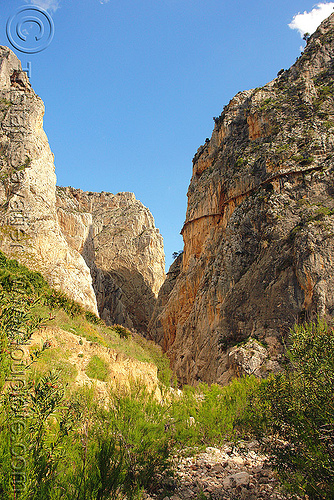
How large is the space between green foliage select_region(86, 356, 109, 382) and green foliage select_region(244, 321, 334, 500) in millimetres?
5991

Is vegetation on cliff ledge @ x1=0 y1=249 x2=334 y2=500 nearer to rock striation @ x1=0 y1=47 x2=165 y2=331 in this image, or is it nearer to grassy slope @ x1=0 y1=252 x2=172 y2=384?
grassy slope @ x1=0 y1=252 x2=172 y2=384

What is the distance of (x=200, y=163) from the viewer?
39375 millimetres

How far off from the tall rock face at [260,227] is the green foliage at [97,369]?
10861 millimetres

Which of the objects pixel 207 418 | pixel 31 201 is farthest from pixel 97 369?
pixel 31 201

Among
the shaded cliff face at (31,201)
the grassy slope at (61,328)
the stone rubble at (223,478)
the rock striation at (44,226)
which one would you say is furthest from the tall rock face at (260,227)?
the stone rubble at (223,478)

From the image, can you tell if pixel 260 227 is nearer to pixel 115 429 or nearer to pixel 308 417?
pixel 308 417

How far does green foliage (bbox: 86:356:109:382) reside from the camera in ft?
34.7

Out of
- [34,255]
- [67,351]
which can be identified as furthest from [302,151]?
[67,351]

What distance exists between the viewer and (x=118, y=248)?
60.3 meters

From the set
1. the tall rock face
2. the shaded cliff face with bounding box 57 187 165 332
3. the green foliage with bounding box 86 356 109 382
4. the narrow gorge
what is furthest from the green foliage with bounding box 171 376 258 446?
the shaded cliff face with bounding box 57 187 165 332

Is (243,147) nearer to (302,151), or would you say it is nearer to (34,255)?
(302,151)

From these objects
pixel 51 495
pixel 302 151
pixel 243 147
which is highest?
pixel 243 147

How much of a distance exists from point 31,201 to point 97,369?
64.1 feet

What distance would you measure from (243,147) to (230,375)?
23.3 m
